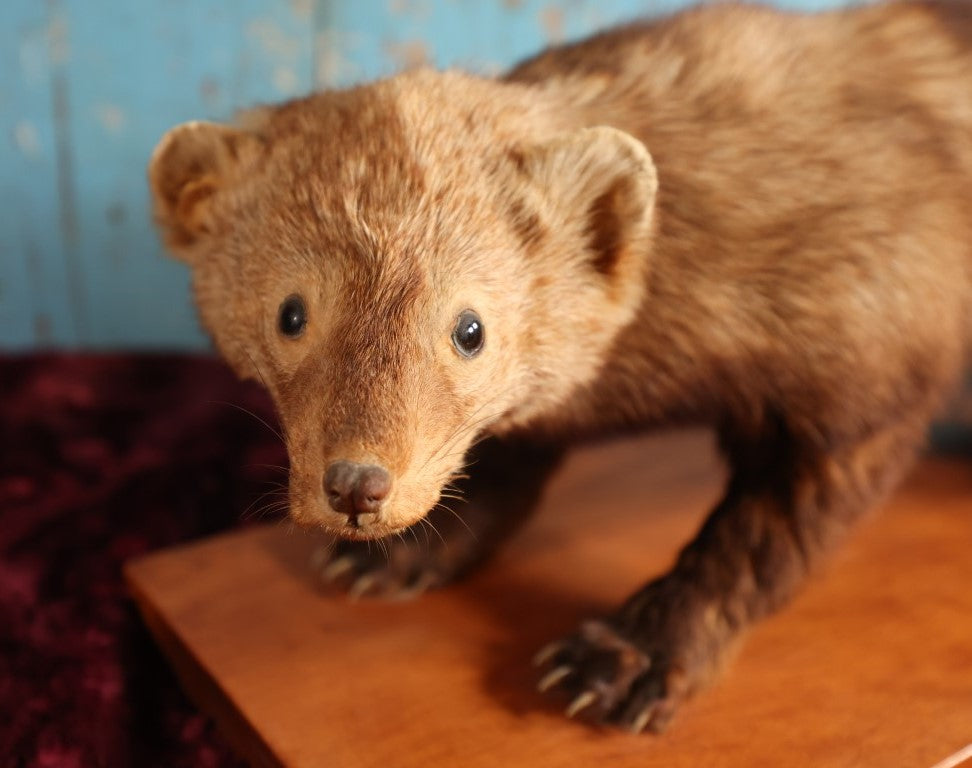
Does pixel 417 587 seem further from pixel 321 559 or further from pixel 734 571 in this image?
pixel 734 571

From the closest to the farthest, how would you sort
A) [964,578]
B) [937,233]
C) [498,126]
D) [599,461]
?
[498,126] < [937,233] < [964,578] < [599,461]

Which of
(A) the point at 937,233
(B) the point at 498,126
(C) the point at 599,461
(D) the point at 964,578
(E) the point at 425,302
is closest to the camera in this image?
(E) the point at 425,302

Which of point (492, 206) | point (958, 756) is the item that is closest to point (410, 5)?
point (492, 206)

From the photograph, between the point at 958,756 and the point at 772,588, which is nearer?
the point at 958,756

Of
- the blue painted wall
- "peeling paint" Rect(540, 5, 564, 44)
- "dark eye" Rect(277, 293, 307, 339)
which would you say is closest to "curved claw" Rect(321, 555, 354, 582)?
"dark eye" Rect(277, 293, 307, 339)

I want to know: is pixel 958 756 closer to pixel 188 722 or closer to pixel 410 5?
pixel 188 722

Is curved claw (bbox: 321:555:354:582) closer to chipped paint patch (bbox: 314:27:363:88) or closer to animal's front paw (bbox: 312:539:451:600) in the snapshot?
animal's front paw (bbox: 312:539:451:600)

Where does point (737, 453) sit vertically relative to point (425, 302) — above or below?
below
